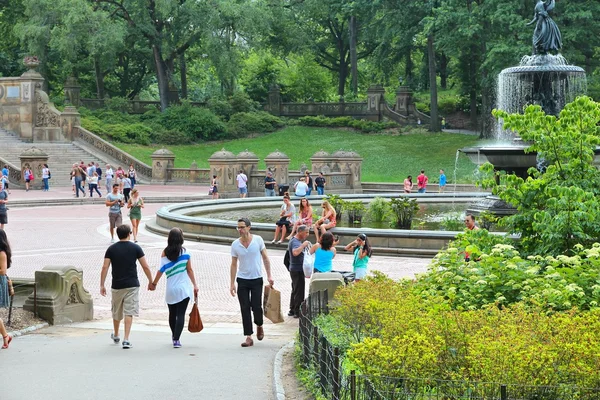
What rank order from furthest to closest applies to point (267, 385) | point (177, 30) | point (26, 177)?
point (177, 30) < point (26, 177) < point (267, 385)

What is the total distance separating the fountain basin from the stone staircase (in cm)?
2070

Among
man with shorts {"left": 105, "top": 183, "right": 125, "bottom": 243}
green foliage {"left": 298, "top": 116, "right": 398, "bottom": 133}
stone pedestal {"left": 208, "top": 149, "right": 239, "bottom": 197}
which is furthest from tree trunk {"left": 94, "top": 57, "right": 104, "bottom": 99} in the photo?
man with shorts {"left": 105, "top": 183, "right": 125, "bottom": 243}

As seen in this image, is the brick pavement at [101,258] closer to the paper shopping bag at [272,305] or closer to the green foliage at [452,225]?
the paper shopping bag at [272,305]

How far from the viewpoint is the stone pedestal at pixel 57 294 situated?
498 inches

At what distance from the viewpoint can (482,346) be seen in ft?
22.3

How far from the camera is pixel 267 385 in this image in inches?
358

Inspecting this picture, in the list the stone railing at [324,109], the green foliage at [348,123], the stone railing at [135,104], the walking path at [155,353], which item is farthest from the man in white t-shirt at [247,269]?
the stone railing at [324,109]

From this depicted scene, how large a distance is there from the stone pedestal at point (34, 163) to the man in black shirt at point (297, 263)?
34.2m

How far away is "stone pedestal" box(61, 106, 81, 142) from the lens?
179 ft

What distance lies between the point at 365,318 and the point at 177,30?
54.3 meters

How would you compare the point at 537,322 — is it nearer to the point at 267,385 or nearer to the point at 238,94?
the point at 267,385

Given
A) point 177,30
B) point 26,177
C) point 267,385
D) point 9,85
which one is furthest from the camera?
point 177,30

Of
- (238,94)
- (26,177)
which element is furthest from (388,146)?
(26,177)

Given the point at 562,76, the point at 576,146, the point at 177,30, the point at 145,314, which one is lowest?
the point at 145,314
